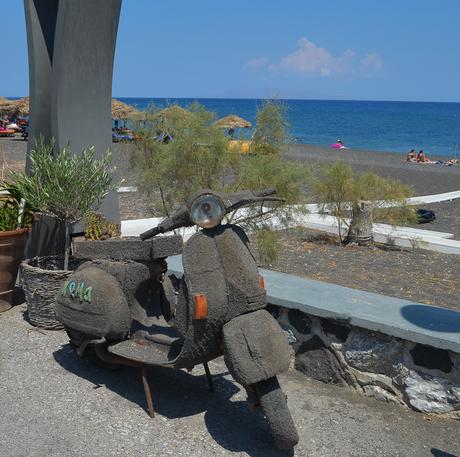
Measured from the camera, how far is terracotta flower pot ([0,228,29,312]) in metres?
6.00

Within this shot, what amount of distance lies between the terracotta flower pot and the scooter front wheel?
10.9ft

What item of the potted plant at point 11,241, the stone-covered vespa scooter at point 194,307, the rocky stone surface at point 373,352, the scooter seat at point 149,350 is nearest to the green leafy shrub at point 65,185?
the potted plant at point 11,241

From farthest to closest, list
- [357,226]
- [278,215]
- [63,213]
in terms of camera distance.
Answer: [357,226] → [278,215] → [63,213]

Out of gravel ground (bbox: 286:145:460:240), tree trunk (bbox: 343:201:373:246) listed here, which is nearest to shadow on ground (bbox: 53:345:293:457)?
gravel ground (bbox: 286:145:460:240)

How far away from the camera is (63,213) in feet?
18.8

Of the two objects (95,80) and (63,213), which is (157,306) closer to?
(63,213)

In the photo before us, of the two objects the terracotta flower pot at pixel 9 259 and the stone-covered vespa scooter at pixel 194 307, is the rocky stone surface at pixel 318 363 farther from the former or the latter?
the terracotta flower pot at pixel 9 259

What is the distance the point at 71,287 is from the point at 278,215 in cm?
356

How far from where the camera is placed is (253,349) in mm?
3566

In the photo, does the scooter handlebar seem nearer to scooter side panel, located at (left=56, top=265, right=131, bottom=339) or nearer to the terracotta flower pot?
scooter side panel, located at (left=56, top=265, right=131, bottom=339)

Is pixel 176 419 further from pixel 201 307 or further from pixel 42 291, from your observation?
pixel 42 291

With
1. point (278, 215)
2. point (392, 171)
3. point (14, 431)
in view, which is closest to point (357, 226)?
point (278, 215)

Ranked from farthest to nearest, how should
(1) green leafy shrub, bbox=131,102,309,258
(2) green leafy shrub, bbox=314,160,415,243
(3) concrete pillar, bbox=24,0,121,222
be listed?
1. (2) green leafy shrub, bbox=314,160,415,243
2. (1) green leafy shrub, bbox=131,102,309,258
3. (3) concrete pillar, bbox=24,0,121,222

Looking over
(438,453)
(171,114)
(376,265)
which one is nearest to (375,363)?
(438,453)
